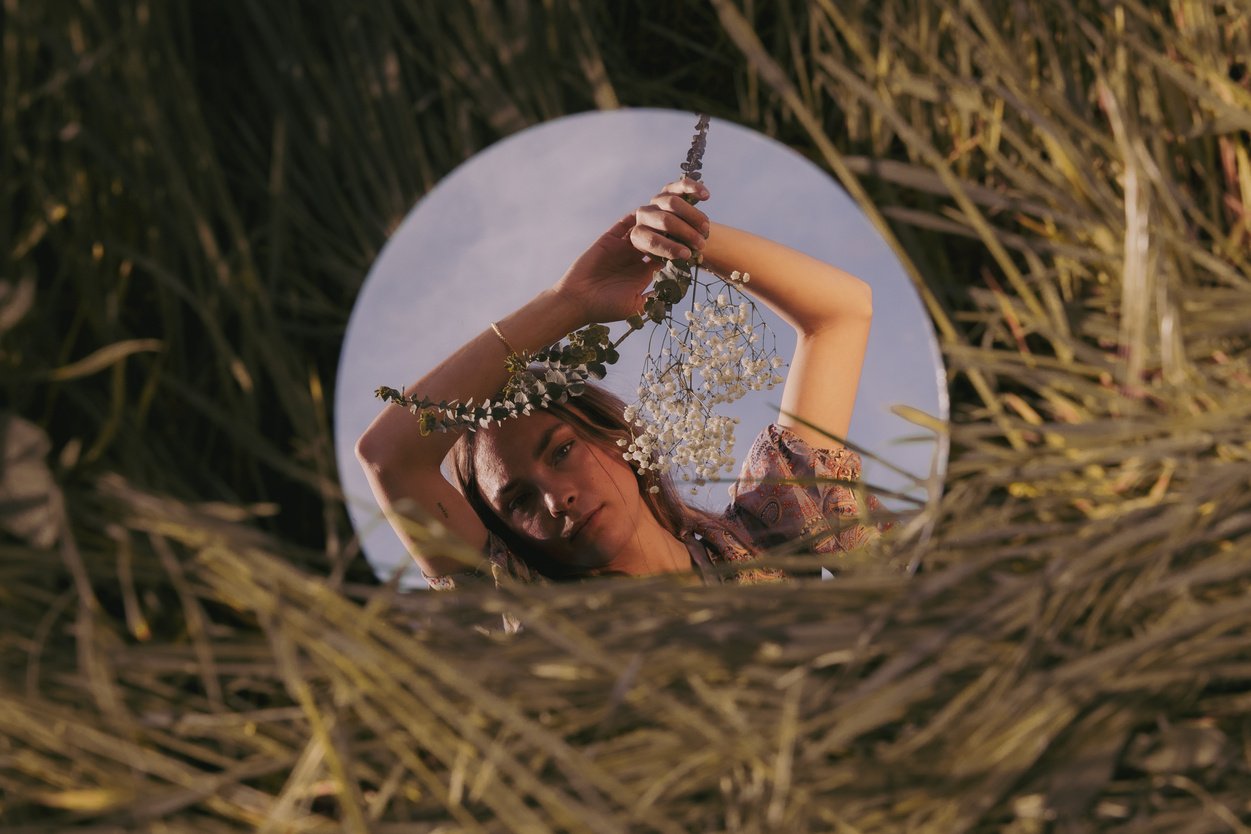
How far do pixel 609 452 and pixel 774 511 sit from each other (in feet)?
0.32

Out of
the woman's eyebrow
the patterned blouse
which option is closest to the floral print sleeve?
the patterned blouse

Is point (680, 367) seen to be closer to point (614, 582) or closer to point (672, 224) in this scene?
point (672, 224)

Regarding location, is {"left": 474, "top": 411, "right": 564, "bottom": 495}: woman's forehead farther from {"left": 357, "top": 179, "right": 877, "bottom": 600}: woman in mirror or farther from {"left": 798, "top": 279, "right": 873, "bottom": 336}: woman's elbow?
{"left": 798, "top": 279, "right": 873, "bottom": 336}: woman's elbow

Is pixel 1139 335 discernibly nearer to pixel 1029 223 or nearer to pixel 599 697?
pixel 1029 223

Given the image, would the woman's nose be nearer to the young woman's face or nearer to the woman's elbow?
the young woman's face

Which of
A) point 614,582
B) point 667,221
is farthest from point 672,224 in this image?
point 614,582

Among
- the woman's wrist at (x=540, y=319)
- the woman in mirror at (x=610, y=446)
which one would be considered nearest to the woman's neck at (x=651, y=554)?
the woman in mirror at (x=610, y=446)

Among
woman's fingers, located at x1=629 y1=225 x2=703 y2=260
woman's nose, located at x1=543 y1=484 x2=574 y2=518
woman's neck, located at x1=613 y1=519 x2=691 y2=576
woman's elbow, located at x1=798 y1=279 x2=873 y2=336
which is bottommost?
woman's neck, located at x1=613 y1=519 x2=691 y2=576

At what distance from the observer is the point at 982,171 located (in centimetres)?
54

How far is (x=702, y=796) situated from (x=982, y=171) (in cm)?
31

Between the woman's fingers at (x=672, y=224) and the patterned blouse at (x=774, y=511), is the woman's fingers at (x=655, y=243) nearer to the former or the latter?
the woman's fingers at (x=672, y=224)

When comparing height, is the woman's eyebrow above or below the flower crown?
below

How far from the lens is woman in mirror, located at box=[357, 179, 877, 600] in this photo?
595mm

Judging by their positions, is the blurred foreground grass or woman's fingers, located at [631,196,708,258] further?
woman's fingers, located at [631,196,708,258]
